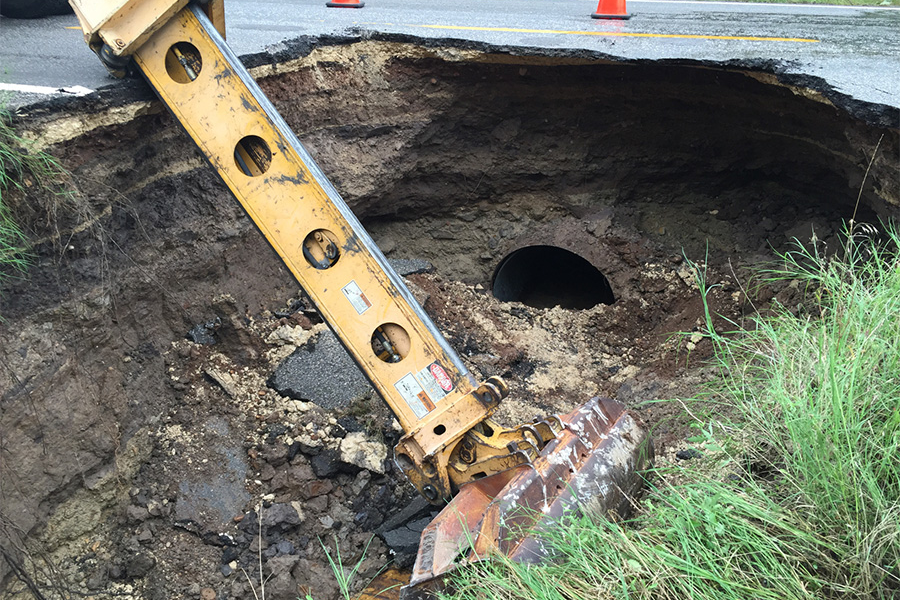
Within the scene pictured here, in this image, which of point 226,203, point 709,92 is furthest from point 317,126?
point 709,92

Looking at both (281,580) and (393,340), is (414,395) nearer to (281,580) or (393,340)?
(393,340)

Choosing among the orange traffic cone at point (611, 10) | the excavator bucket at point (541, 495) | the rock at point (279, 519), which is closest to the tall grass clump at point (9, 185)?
the rock at point (279, 519)

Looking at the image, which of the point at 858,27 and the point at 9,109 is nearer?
the point at 9,109

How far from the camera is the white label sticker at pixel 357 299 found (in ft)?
10.3

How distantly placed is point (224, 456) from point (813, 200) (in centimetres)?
477

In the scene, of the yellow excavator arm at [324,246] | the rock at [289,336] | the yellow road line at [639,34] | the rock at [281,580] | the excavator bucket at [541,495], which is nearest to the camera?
the excavator bucket at [541,495]

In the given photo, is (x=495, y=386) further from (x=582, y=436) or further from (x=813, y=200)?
(x=813, y=200)

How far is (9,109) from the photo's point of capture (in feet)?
11.0

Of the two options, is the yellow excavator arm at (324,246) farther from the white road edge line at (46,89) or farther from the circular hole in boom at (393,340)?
the white road edge line at (46,89)

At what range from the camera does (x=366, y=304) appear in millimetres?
3127

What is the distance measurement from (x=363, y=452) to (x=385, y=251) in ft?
8.75

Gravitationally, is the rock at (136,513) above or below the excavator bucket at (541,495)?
below

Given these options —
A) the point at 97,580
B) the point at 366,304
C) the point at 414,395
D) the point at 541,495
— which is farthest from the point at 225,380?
the point at 541,495

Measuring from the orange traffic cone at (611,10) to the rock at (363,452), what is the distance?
4.80 metres
